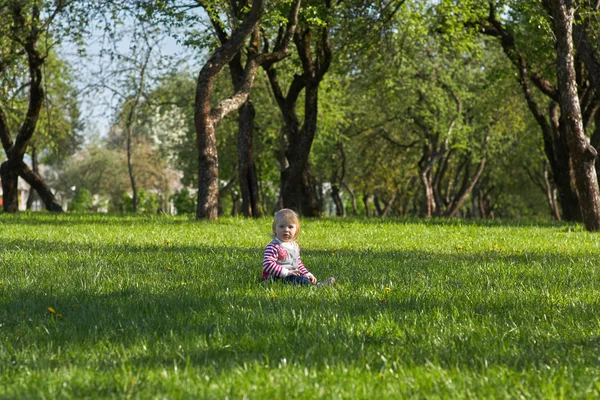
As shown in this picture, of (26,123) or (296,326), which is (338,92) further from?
(296,326)

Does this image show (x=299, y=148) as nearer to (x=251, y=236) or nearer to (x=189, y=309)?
(x=251, y=236)

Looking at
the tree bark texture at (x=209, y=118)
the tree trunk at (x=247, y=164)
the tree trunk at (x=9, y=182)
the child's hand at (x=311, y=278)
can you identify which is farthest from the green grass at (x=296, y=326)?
the tree trunk at (x=9, y=182)

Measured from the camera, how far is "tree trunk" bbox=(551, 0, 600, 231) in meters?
17.6

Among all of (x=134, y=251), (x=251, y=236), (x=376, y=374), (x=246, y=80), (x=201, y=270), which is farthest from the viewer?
(x=246, y=80)

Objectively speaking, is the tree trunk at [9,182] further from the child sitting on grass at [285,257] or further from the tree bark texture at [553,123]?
the child sitting on grass at [285,257]

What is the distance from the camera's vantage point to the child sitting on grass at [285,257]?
27.1 feet

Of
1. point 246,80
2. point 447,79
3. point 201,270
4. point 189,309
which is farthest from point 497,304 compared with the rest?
point 447,79

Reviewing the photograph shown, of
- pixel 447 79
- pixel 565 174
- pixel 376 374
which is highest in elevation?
pixel 447 79

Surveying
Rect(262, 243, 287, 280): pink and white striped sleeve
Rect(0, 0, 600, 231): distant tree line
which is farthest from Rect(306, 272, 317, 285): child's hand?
Rect(0, 0, 600, 231): distant tree line

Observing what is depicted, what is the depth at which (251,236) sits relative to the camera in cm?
1512

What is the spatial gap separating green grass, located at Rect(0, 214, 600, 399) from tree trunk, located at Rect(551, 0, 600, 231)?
273 inches

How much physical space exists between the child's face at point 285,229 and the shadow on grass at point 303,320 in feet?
1.97

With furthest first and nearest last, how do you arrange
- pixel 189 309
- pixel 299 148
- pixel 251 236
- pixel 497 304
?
pixel 299 148
pixel 251 236
pixel 497 304
pixel 189 309

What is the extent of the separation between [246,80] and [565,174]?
1207 cm
